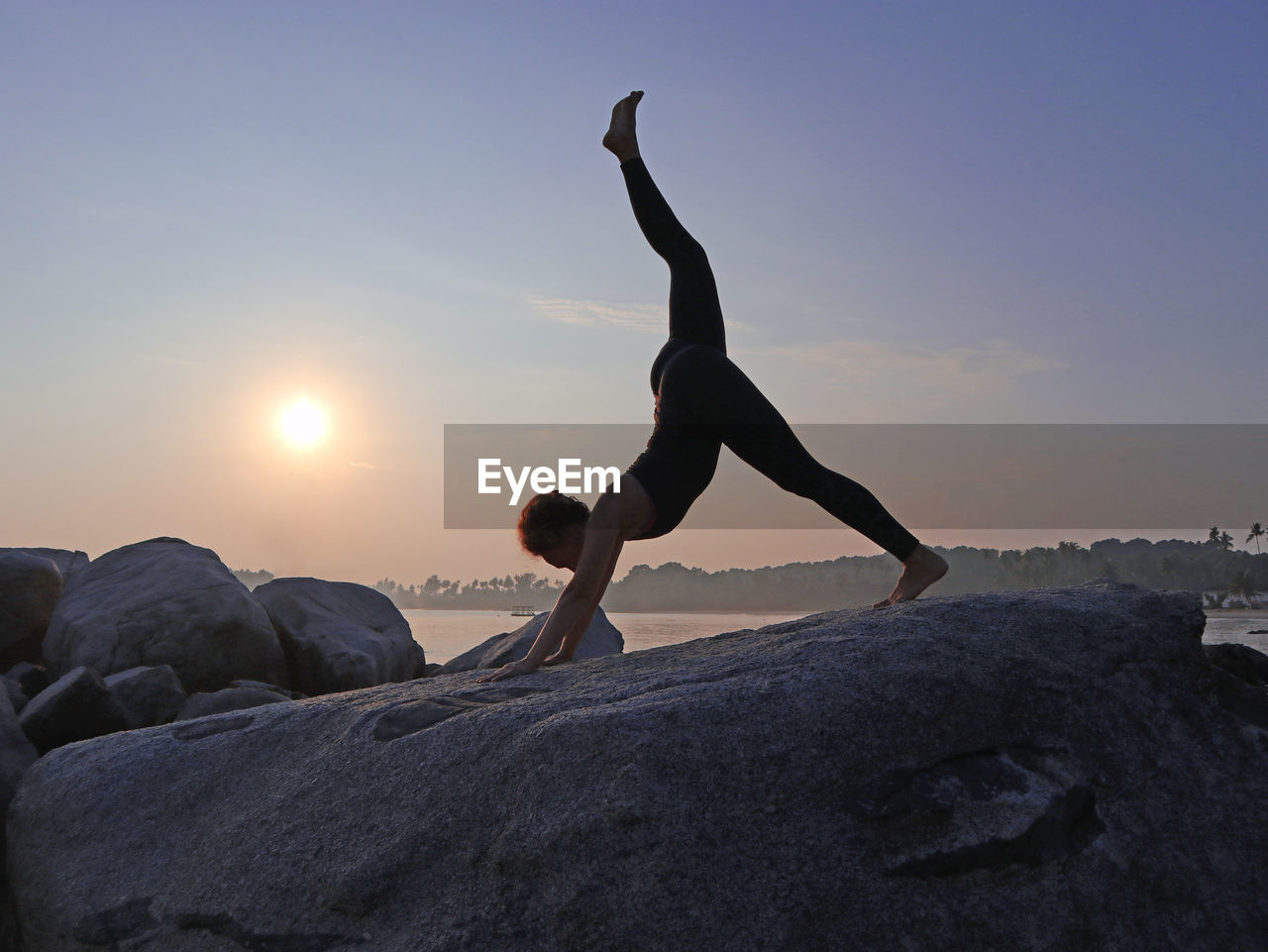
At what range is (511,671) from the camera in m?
5.18

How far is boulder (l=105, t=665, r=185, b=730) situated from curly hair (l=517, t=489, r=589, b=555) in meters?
3.70

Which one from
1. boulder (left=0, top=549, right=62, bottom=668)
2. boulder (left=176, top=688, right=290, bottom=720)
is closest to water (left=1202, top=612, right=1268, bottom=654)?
boulder (left=176, top=688, right=290, bottom=720)

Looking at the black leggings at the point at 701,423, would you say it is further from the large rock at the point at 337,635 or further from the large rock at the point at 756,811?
the large rock at the point at 337,635

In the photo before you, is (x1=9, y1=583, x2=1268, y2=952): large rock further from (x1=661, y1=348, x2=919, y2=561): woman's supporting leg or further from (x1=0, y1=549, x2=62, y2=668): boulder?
(x1=0, y1=549, x2=62, y2=668): boulder

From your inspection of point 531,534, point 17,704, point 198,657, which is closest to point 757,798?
point 531,534

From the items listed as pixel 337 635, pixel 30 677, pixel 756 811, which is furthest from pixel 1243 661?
pixel 30 677

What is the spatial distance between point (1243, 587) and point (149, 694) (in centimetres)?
12184

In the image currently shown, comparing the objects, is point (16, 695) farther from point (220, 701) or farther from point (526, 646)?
point (526, 646)

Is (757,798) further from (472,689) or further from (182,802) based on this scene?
(182,802)

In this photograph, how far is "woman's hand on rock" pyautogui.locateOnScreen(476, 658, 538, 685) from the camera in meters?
5.09

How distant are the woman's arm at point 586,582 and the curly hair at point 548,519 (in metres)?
0.28

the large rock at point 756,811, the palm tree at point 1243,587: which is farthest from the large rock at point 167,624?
the palm tree at point 1243,587

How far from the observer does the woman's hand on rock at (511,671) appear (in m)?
5.09

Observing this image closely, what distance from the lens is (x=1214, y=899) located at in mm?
3467
